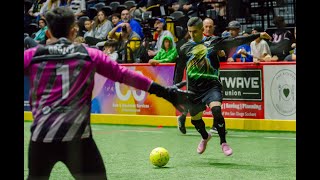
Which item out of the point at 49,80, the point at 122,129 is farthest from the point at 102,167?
the point at 122,129

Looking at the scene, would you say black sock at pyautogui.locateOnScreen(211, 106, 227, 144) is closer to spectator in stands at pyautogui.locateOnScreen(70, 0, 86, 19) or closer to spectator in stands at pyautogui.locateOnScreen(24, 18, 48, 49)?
spectator in stands at pyautogui.locateOnScreen(70, 0, 86, 19)

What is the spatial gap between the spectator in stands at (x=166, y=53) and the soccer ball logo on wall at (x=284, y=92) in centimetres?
152

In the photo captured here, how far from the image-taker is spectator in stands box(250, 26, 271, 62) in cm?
554

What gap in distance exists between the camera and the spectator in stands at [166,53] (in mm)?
5199

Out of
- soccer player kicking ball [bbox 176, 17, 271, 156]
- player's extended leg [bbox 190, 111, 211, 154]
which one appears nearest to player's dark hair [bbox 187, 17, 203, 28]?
soccer player kicking ball [bbox 176, 17, 271, 156]

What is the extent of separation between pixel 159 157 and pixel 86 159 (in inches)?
86.4

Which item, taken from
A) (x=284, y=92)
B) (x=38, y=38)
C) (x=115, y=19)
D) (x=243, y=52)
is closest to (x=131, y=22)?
(x=115, y=19)

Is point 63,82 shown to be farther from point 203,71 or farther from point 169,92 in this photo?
point 203,71

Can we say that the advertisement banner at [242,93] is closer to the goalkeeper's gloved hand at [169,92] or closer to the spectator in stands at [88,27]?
the spectator in stands at [88,27]

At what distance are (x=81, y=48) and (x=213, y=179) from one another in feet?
6.87
